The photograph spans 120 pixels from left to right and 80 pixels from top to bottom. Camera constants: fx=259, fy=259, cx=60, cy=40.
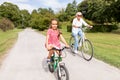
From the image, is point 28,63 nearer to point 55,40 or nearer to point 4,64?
point 4,64

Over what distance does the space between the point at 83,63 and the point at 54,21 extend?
2952 mm

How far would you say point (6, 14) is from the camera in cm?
11150

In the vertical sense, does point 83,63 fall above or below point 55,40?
below

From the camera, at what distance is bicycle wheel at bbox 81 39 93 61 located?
10.3 m

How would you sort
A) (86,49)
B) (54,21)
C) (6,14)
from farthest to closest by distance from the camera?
(6,14), (86,49), (54,21)

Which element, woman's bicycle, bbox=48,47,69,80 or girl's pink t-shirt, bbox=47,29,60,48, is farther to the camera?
girl's pink t-shirt, bbox=47,29,60,48

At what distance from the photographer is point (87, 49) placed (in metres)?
10.6

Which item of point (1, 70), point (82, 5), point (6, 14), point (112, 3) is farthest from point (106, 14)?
point (6, 14)

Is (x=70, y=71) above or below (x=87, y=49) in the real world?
below

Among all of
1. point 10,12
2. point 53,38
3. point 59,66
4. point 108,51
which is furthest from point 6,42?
point 10,12

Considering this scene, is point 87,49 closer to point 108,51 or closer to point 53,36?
point 108,51

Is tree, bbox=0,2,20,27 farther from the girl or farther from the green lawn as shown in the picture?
the girl

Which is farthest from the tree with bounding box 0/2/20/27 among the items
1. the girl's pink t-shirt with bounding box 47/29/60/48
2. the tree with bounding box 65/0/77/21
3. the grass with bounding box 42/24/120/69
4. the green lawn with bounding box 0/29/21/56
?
the girl's pink t-shirt with bounding box 47/29/60/48

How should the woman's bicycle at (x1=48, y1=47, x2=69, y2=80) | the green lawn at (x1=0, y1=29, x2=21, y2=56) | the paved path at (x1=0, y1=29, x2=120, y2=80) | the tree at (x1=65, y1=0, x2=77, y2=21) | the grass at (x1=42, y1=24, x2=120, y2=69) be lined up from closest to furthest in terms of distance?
1. the woman's bicycle at (x1=48, y1=47, x2=69, y2=80)
2. the paved path at (x1=0, y1=29, x2=120, y2=80)
3. the grass at (x1=42, y1=24, x2=120, y2=69)
4. the green lawn at (x1=0, y1=29, x2=21, y2=56)
5. the tree at (x1=65, y1=0, x2=77, y2=21)
